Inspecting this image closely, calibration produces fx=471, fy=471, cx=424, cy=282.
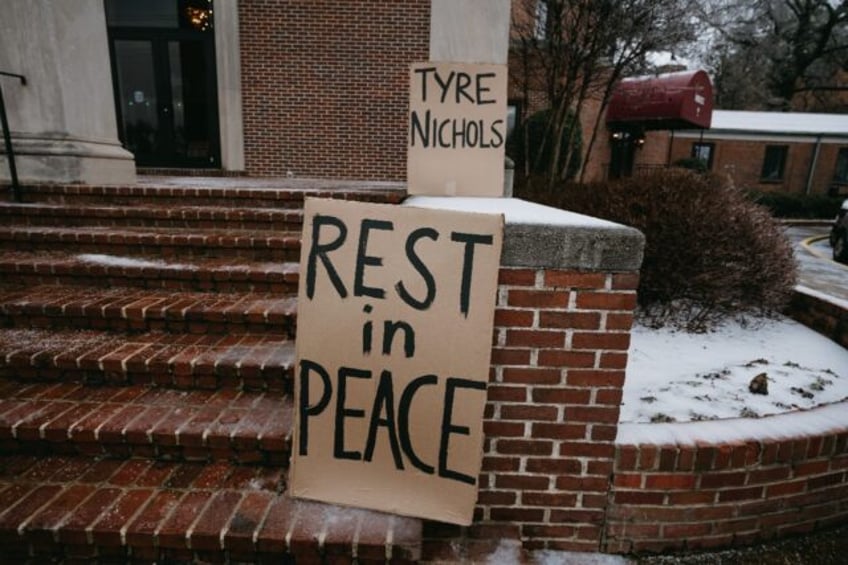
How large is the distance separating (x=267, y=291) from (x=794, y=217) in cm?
2151

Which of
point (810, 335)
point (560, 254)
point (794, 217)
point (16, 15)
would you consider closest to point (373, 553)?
point (560, 254)

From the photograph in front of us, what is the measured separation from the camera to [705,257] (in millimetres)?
3283

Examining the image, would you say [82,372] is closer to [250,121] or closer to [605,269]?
[605,269]

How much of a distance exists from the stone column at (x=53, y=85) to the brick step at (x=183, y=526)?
3.30 meters

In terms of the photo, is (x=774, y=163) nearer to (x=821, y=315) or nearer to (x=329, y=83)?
(x=329, y=83)

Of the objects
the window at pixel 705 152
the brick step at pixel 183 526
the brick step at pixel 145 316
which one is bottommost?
the brick step at pixel 183 526

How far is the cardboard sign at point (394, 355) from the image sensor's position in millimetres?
1513

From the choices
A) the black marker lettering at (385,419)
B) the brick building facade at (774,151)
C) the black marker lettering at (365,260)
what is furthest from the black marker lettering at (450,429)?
the brick building facade at (774,151)

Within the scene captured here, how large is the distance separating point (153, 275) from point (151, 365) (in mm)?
843

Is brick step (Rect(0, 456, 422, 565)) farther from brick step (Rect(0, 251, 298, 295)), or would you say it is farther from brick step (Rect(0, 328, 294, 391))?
brick step (Rect(0, 251, 298, 295))

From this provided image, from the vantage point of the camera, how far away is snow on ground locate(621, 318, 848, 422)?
90.0 inches

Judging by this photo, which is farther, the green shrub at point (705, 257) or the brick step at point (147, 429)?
the green shrub at point (705, 257)

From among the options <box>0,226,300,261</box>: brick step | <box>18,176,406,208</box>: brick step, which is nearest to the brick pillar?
<box>0,226,300,261</box>: brick step

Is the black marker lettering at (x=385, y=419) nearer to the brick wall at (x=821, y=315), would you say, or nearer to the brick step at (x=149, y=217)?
the brick step at (x=149, y=217)
